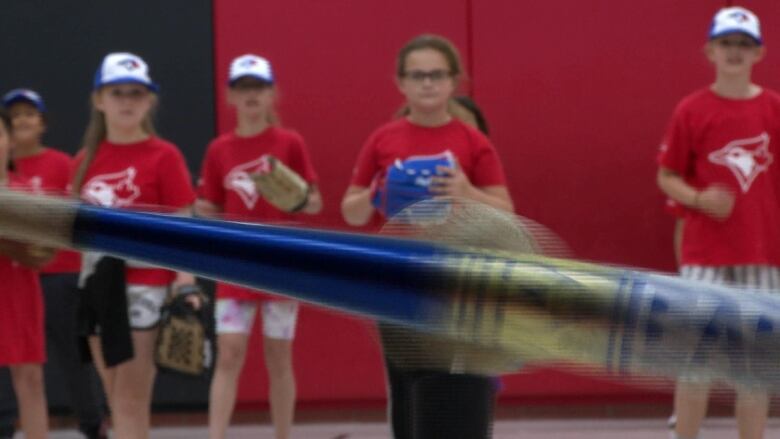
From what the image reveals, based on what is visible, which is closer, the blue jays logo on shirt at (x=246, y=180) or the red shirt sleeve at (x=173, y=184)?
the red shirt sleeve at (x=173, y=184)

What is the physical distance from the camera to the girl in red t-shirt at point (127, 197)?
4.70 m

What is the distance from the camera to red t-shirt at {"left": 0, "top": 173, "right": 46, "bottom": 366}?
4984 mm

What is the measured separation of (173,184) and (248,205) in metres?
A: 0.46

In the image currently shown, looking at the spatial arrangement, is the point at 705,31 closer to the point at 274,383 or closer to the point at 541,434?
the point at 541,434

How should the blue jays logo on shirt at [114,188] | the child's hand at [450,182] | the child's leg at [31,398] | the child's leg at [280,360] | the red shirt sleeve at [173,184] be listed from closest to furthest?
the child's hand at [450,182]
the blue jays logo on shirt at [114,188]
the red shirt sleeve at [173,184]
the child's leg at [31,398]
the child's leg at [280,360]

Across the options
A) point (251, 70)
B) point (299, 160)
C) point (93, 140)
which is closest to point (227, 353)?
point (299, 160)

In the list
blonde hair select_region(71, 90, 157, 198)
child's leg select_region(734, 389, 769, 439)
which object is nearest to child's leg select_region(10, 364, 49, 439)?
blonde hair select_region(71, 90, 157, 198)

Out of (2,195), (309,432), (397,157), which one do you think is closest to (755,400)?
(2,195)

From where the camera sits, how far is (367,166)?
4727 mm

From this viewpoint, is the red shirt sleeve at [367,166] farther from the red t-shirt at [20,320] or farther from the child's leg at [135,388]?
the red t-shirt at [20,320]

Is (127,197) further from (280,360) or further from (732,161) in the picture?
(732,161)

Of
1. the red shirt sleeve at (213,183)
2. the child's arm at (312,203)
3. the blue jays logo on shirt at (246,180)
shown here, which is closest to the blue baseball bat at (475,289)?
the child's arm at (312,203)

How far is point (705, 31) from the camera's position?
24.0 ft

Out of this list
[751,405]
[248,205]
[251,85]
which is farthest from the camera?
[251,85]
